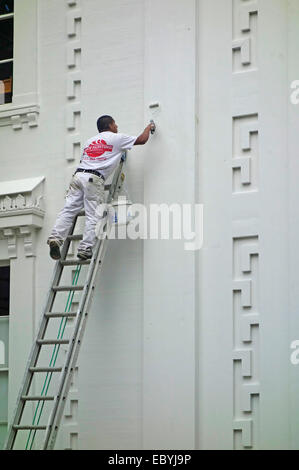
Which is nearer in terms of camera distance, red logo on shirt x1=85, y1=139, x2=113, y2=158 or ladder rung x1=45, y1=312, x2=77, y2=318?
ladder rung x1=45, y1=312, x2=77, y2=318

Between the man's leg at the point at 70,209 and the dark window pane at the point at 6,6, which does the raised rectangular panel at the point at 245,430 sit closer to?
the man's leg at the point at 70,209

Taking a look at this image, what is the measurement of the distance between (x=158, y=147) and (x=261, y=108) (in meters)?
1.26

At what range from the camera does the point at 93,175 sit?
39.7 ft

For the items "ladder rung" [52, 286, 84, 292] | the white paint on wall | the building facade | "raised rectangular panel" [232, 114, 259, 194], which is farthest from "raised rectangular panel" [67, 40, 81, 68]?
the white paint on wall

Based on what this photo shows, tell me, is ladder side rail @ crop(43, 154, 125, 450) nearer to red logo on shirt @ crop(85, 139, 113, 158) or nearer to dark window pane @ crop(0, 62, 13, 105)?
red logo on shirt @ crop(85, 139, 113, 158)

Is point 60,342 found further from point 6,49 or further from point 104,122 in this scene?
point 6,49

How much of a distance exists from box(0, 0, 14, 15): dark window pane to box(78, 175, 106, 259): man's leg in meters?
3.17

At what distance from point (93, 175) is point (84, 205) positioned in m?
0.35

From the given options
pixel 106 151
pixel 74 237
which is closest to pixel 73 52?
pixel 106 151

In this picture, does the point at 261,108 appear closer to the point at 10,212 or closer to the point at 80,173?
the point at 80,173

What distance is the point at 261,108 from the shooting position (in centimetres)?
1181

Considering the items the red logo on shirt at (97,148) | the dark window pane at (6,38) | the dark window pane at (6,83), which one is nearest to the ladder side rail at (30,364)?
the red logo on shirt at (97,148)

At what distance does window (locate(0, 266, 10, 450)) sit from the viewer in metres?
12.7

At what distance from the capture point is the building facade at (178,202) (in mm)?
11398
